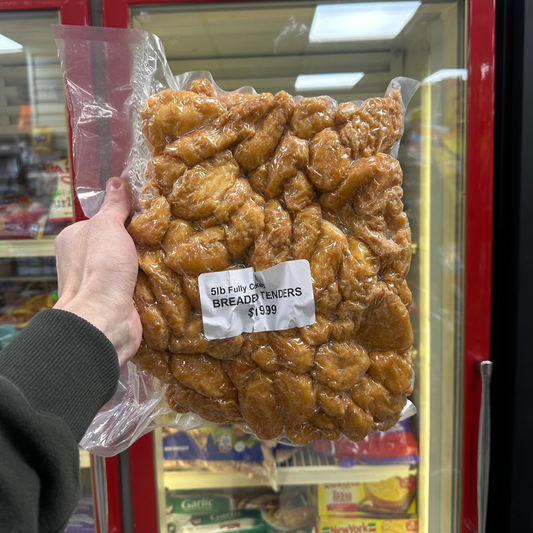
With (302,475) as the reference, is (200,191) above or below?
above

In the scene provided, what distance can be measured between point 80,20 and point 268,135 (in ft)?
2.27

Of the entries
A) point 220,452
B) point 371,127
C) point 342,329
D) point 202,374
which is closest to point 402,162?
point 371,127

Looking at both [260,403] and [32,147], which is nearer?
[260,403]

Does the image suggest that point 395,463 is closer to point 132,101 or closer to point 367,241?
point 367,241

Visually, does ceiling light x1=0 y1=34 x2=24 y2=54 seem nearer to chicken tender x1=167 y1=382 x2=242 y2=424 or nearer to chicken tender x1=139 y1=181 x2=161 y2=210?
chicken tender x1=139 y1=181 x2=161 y2=210

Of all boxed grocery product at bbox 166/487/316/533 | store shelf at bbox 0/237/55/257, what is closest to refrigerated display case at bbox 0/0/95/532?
store shelf at bbox 0/237/55/257

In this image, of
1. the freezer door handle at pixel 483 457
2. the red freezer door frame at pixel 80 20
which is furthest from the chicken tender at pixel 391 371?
the red freezer door frame at pixel 80 20

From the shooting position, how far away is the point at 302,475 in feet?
4.02

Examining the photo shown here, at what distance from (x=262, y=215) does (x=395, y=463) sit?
1069 mm

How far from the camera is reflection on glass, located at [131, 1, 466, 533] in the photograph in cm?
102

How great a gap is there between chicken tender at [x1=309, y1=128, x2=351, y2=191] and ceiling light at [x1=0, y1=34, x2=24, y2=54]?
3.50ft

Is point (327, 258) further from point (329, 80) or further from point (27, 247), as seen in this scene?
point (27, 247)

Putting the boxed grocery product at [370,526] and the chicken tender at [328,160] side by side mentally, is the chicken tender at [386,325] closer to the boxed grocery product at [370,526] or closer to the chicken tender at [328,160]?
the chicken tender at [328,160]

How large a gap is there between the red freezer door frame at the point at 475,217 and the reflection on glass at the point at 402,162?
3 centimetres
